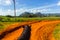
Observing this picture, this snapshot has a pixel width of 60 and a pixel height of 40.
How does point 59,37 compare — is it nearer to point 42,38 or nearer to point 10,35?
point 42,38

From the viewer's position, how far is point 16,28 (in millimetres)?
21984

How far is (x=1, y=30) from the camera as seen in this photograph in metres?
20.3

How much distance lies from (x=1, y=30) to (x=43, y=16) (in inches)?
445

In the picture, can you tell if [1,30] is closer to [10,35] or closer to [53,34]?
[10,35]

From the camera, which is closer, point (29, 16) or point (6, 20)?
point (6, 20)

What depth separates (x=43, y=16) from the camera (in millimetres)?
30266

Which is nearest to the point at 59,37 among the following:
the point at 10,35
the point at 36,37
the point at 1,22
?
the point at 36,37

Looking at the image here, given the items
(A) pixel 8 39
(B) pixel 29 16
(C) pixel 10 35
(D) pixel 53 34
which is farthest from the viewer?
(B) pixel 29 16

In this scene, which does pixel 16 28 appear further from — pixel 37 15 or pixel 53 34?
pixel 37 15

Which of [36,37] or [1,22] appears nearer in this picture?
[36,37]

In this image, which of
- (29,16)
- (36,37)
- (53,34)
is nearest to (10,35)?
(36,37)

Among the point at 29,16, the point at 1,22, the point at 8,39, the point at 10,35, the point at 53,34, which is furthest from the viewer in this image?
the point at 29,16

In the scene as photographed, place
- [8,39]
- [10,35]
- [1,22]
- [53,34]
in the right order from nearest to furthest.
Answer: [8,39] → [10,35] → [53,34] → [1,22]

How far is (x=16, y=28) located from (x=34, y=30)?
2.23 metres
